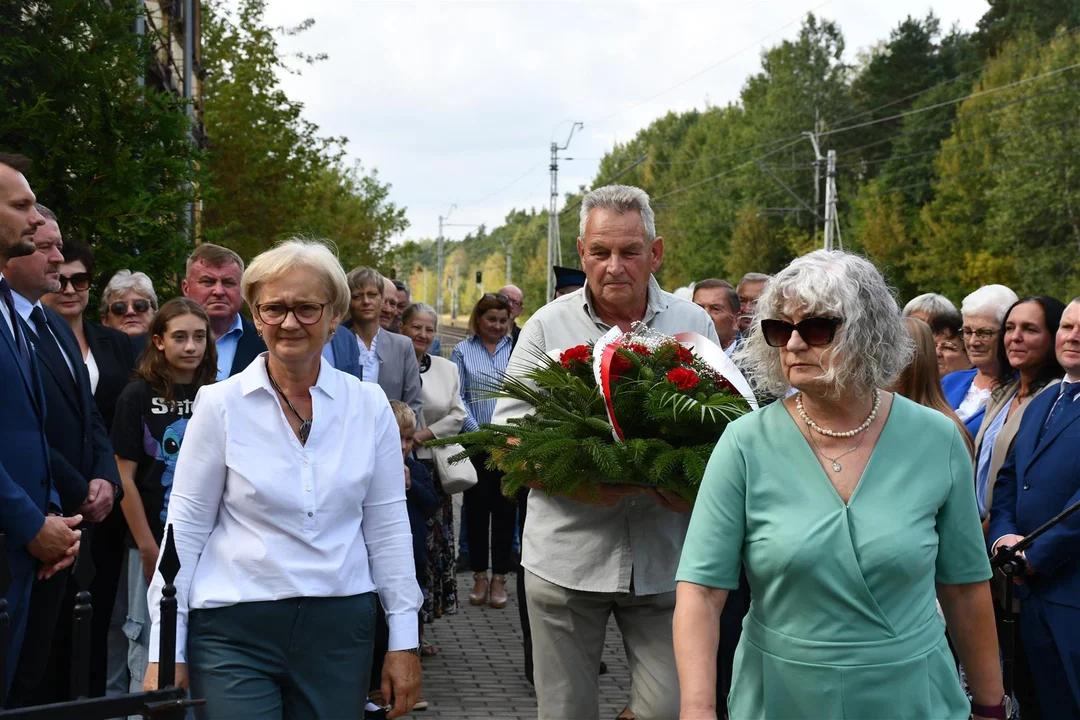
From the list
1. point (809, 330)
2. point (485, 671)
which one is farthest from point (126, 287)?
point (809, 330)

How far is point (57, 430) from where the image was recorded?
16.6 feet

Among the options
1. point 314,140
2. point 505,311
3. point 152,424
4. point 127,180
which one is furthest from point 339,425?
point 314,140

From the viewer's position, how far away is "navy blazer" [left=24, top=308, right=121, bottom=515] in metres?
4.96

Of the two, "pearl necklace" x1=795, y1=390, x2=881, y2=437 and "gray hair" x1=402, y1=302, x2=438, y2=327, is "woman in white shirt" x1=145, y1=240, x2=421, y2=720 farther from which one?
"gray hair" x1=402, y1=302, x2=438, y2=327

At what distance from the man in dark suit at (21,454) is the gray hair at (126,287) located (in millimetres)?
2579

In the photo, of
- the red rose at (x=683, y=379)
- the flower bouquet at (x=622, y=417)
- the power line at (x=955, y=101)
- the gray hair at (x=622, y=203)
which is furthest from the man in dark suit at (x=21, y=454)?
the power line at (x=955, y=101)

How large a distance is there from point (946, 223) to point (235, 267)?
2211 inches

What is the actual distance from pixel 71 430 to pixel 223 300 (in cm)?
149

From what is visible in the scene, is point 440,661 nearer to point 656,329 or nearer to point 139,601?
point 139,601

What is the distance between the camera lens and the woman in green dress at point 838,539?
301 cm

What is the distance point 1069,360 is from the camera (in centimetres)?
544

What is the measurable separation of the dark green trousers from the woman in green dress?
103 cm

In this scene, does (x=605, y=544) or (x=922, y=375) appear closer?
(x=605, y=544)

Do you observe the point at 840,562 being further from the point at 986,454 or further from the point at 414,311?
the point at 414,311
